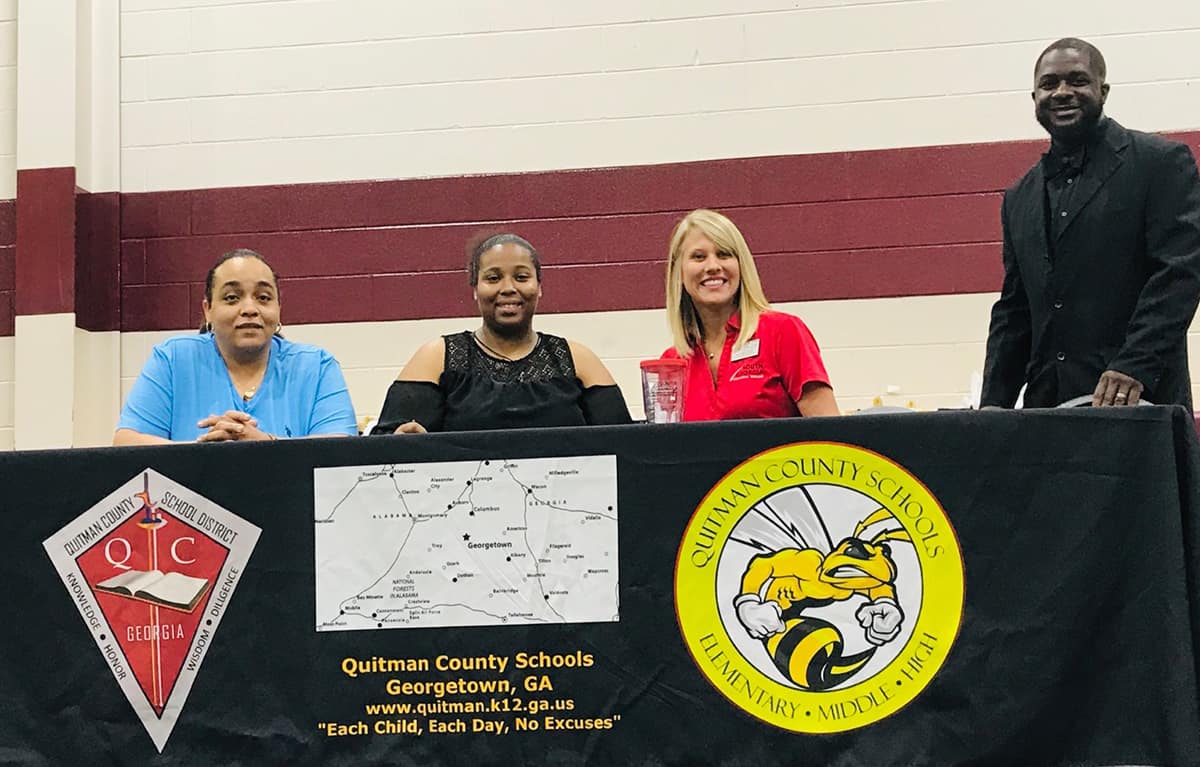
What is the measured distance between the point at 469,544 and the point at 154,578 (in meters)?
0.53

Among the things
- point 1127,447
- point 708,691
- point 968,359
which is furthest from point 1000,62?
point 708,691

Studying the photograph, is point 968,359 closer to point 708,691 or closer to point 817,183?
point 817,183


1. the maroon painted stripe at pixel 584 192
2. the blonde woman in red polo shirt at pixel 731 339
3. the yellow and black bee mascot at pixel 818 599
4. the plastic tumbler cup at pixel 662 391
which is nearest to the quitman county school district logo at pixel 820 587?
the yellow and black bee mascot at pixel 818 599

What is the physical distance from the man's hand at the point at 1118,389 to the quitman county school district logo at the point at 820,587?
0.51m

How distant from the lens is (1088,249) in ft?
8.90

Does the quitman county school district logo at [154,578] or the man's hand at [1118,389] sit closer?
the quitman county school district logo at [154,578]

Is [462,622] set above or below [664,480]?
below

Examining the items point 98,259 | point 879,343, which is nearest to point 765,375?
point 879,343

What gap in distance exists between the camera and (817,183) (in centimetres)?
456

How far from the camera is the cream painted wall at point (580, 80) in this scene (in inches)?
177

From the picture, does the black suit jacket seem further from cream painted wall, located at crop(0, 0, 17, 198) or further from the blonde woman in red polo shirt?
cream painted wall, located at crop(0, 0, 17, 198)

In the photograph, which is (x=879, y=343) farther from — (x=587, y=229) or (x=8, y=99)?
(x=8, y=99)

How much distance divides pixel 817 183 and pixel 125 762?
10.3 feet

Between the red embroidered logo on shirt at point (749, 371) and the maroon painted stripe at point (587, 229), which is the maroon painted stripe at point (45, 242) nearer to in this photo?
the maroon painted stripe at point (587, 229)
